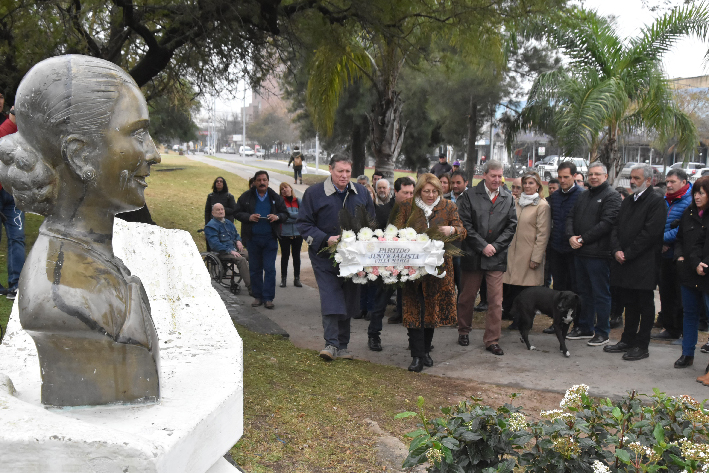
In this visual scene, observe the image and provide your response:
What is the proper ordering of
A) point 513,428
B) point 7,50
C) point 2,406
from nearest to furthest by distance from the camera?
point 2,406
point 513,428
point 7,50

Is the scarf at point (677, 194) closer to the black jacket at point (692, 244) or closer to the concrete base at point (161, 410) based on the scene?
the black jacket at point (692, 244)

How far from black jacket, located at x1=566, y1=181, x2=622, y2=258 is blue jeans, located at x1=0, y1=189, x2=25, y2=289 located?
608 centimetres

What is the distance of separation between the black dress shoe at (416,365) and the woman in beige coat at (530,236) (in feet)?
7.17

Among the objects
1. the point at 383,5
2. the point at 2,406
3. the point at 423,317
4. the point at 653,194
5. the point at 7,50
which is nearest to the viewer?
the point at 2,406

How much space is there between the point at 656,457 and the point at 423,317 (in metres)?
3.35

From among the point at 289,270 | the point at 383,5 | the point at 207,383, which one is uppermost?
the point at 383,5

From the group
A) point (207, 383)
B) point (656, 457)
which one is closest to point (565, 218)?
point (656, 457)

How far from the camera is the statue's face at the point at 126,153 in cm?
216

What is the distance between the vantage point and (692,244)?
5891mm

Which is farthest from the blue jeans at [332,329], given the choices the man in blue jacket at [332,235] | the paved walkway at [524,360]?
the paved walkway at [524,360]

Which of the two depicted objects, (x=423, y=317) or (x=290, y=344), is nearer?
(x=423, y=317)

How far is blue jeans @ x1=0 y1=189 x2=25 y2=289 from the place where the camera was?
608 cm

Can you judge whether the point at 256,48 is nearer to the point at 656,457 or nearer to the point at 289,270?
the point at 289,270

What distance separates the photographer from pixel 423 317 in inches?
228
